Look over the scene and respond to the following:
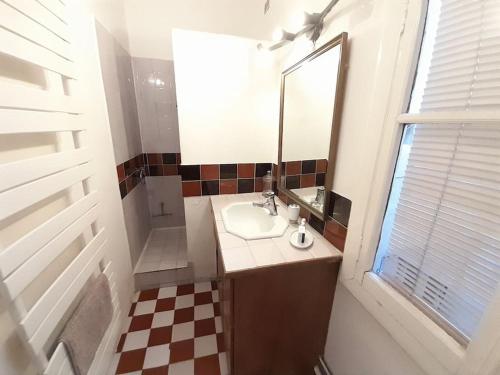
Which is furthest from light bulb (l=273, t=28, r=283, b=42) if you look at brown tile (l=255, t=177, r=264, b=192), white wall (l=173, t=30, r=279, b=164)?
brown tile (l=255, t=177, r=264, b=192)

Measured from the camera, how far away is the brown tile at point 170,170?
2.23 metres

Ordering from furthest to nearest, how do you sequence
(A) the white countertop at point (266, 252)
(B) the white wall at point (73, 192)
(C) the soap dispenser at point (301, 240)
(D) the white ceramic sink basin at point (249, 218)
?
(D) the white ceramic sink basin at point (249, 218) → (C) the soap dispenser at point (301, 240) → (A) the white countertop at point (266, 252) → (B) the white wall at point (73, 192)

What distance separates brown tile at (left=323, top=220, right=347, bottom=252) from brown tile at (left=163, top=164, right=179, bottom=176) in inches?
69.9

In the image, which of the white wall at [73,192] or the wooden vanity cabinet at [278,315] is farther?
the wooden vanity cabinet at [278,315]

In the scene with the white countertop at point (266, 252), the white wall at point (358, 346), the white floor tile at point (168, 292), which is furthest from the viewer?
the white floor tile at point (168, 292)

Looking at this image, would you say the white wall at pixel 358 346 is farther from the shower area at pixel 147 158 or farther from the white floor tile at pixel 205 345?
the shower area at pixel 147 158

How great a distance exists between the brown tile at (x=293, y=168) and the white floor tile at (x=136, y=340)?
1435 mm

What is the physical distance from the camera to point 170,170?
2.26m

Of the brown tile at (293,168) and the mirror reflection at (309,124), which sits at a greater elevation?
the mirror reflection at (309,124)

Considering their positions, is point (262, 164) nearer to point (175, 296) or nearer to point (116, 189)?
point (116, 189)

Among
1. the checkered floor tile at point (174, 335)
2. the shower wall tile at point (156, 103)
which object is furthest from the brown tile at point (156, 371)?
the shower wall tile at point (156, 103)

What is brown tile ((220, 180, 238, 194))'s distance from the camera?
1.64 metres

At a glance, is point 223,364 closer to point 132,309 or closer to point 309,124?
point 132,309

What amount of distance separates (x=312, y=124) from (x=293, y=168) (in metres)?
0.31
